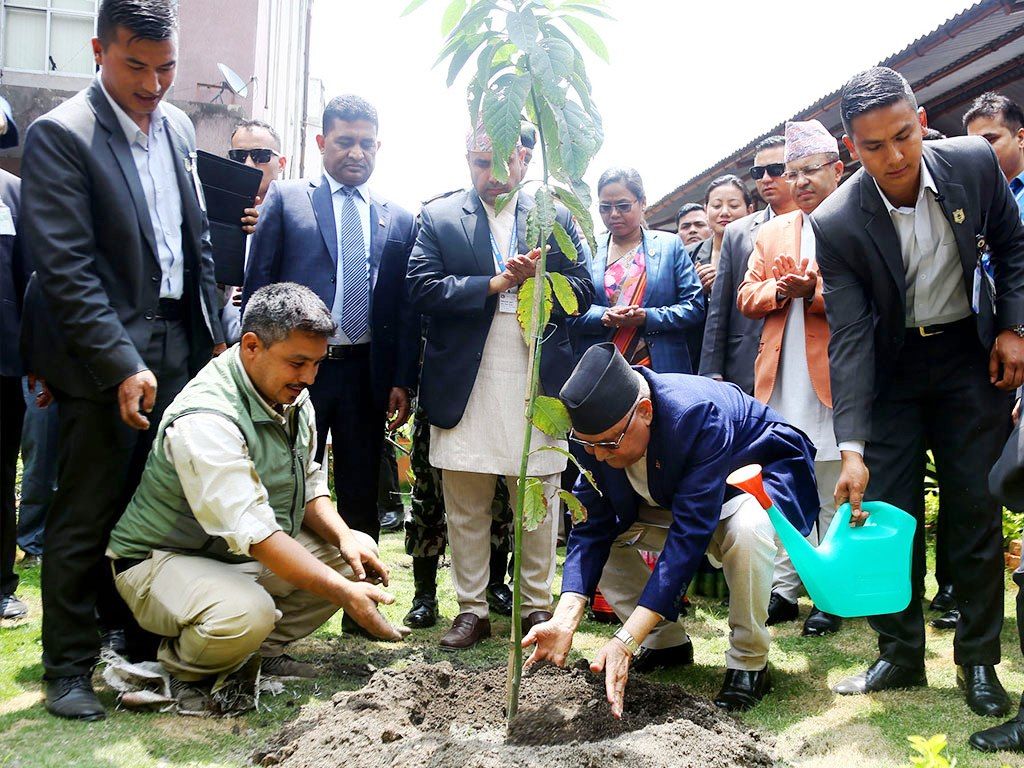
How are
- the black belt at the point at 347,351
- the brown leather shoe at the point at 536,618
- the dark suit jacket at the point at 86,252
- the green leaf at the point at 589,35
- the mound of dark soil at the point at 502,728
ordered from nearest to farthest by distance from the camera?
the mound of dark soil at the point at 502,728 < the green leaf at the point at 589,35 < the dark suit jacket at the point at 86,252 < the brown leather shoe at the point at 536,618 < the black belt at the point at 347,351

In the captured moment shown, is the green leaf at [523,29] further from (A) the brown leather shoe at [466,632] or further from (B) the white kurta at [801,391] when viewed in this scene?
(A) the brown leather shoe at [466,632]

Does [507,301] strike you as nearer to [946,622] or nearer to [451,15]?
[451,15]

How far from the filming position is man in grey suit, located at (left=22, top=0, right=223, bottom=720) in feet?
9.16

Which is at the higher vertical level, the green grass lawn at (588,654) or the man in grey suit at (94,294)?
the man in grey suit at (94,294)

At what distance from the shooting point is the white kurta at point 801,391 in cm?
402

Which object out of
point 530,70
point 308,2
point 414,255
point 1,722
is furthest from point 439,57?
point 308,2

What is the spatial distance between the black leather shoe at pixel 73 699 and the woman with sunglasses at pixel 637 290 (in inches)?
98.0

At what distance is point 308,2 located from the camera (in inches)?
721

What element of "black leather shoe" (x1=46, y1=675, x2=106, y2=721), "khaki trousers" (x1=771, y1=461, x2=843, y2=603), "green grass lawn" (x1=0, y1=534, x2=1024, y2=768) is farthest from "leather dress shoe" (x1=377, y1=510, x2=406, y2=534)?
"black leather shoe" (x1=46, y1=675, x2=106, y2=721)

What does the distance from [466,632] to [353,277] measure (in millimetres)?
1546

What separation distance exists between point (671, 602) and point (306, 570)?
3.58 feet

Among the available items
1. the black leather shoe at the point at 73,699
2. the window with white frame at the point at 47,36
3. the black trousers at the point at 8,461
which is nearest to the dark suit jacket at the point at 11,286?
the black trousers at the point at 8,461

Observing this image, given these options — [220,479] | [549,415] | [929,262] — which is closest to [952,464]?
[929,262]

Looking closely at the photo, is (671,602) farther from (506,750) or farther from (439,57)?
(439,57)
